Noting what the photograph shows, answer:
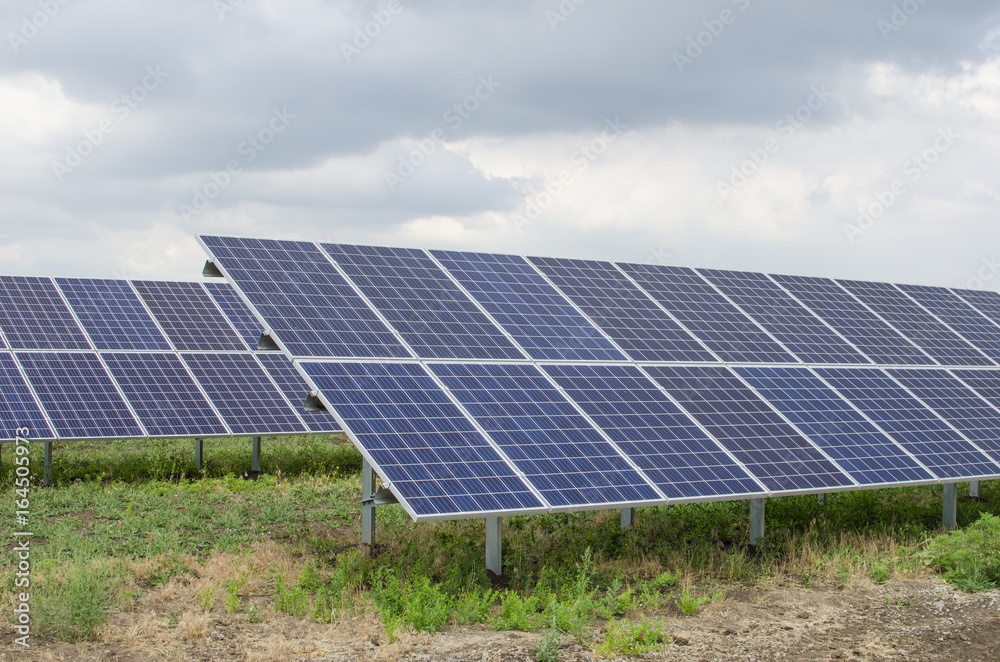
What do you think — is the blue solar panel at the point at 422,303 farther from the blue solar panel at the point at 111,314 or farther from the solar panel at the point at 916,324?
the solar panel at the point at 916,324

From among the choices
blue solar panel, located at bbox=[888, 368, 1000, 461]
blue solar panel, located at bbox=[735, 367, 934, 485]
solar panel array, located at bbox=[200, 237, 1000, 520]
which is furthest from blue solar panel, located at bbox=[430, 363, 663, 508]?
blue solar panel, located at bbox=[888, 368, 1000, 461]

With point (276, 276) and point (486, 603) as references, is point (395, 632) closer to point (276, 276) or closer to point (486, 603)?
point (486, 603)

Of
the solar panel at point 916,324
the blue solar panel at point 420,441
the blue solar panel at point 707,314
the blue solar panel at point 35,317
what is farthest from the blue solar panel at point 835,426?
the blue solar panel at point 35,317

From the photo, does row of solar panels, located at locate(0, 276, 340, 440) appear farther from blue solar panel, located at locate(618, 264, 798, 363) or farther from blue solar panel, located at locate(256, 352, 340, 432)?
blue solar panel, located at locate(618, 264, 798, 363)

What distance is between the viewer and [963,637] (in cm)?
1302

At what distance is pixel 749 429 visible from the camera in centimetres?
1716

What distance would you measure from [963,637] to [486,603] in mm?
6686

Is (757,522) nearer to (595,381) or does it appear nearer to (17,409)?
(595,381)

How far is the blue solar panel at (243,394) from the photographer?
85.7 ft

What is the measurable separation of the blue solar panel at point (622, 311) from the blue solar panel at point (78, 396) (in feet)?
39.1

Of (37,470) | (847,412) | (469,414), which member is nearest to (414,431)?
(469,414)

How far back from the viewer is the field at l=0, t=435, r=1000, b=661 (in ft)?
39.5

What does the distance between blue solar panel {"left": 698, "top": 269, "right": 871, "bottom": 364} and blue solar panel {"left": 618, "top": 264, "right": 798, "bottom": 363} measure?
426 millimetres

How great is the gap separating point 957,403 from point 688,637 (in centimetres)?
1189
